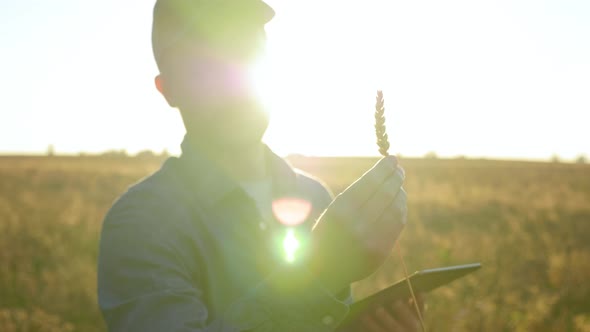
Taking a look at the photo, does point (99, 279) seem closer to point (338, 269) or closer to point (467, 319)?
point (338, 269)

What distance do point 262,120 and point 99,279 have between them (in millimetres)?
869

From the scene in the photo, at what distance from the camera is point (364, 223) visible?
1.37 m

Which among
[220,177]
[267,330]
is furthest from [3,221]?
[267,330]

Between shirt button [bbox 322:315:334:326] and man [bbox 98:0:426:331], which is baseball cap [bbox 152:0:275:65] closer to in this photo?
man [bbox 98:0:426:331]

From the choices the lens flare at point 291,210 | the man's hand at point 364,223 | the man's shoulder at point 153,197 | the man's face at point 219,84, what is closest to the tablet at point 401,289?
the man's hand at point 364,223

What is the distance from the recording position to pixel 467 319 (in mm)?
5785

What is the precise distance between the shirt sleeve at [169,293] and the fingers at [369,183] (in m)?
0.23

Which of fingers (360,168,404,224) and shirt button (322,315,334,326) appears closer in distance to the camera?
fingers (360,168,404,224)

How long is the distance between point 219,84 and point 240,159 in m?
0.55

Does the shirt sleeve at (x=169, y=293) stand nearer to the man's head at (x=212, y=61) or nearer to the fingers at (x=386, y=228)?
the fingers at (x=386, y=228)

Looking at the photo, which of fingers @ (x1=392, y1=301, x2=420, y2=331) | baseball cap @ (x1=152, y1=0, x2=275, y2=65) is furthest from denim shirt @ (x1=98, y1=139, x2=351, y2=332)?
baseball cap @ (x1=152, y1=0, x2=275, y2=65)

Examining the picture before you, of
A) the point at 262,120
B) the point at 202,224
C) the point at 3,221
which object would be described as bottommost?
the point at 3,221

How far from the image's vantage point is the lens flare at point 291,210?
2709 millimetres

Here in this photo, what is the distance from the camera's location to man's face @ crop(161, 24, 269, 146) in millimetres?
2090
